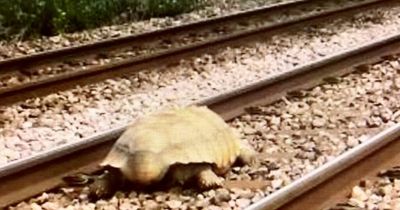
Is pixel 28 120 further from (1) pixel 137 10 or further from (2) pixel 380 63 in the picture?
(1) pixel 137 10

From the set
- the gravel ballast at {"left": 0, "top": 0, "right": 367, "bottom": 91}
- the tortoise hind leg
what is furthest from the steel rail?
the gravel ballast at {"left": 0, "top": 0, "right": 367, "bottom": 91}

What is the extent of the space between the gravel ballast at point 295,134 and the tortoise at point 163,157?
3.5 inches

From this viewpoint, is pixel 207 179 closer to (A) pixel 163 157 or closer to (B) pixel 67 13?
(A) pixel 163 157

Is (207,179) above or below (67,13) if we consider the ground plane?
below

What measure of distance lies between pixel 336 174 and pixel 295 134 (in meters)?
1.55

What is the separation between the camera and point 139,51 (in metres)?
11.6

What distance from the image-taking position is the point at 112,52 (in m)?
11.5

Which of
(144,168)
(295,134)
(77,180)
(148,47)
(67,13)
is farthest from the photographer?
(67,13)

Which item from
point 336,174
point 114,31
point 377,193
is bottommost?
point 377,193

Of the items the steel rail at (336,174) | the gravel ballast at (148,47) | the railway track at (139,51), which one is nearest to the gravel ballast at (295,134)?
the steel rail at (336,174)

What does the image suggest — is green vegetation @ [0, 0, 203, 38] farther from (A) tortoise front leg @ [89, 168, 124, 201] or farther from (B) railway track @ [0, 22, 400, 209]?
(A) tortoise front leg @ [89, 168, 124, 201]

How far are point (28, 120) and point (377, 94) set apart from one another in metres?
2.98

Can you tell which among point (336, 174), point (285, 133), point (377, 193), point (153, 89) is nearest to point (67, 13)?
point (153, 89)

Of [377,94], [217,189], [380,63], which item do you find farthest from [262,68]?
[217,189]
